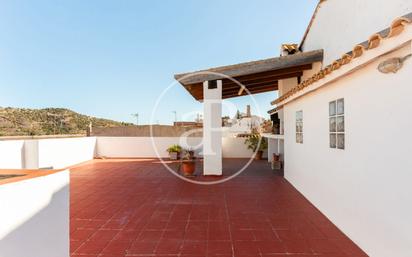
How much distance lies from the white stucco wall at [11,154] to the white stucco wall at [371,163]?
37.9ft

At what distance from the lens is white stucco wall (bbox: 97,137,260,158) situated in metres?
17.0

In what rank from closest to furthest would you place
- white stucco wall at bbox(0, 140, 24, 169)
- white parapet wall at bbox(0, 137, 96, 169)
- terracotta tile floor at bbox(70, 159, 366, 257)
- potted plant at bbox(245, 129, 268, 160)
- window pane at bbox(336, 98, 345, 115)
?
terracotta tile floor at bbox(70, 159, 366, 257)
window pane at bbox(336, 98, 345, 115)
white stucco wall at bbox(0, 140, 24, 169)
white parapet wall at bbox(0, 137, 96, 169)
potted plant at bbox(245, 129, 268, 160)

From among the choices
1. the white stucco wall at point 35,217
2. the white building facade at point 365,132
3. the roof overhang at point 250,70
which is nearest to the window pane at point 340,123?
the white building facade at point 365,132

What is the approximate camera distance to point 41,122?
1103 inches

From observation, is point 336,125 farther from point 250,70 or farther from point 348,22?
point 250,70

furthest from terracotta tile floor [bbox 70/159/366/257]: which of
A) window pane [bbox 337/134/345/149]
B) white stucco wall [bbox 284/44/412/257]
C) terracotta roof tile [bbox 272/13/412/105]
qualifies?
terracotta roof tile [bbox 272/13/412/105]

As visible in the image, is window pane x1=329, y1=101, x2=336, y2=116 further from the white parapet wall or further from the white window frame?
the white parapet wall

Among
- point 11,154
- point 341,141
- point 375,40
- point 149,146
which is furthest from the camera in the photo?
point 149,146

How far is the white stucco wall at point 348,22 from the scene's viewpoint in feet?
17.3

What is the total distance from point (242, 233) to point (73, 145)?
12.6m

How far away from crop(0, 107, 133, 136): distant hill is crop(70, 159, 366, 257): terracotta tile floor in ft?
52.8

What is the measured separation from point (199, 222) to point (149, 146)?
41.8 ft

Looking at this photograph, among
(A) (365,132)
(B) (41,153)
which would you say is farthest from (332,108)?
(B) (41,153)

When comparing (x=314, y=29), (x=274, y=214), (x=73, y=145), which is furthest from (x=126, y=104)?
(x=274, y=214)
